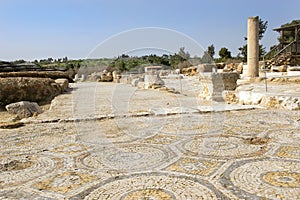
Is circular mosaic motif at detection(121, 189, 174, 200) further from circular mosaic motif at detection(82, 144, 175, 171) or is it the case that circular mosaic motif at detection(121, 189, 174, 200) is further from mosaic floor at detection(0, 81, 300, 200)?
circular mosaic motif at detection(82, 144, 175, 171)

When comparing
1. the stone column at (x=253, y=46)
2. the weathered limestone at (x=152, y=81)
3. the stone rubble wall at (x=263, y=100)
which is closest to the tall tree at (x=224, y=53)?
the stone column at (x=253, y=46)

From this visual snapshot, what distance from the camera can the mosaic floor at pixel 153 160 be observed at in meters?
2.03

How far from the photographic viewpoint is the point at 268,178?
85.6 inches

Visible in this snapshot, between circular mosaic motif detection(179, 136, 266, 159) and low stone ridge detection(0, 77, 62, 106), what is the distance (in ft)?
24.7

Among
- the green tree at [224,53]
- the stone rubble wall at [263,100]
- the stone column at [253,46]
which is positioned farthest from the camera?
the green tree at [224,53]

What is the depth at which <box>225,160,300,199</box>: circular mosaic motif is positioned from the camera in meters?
1.92

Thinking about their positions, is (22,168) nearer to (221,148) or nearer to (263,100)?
(221,148)

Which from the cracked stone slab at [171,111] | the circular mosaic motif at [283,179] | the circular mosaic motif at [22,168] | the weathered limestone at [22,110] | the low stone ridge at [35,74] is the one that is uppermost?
the low stone ridge at [35,74]

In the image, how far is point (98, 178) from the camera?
2297 millimetres

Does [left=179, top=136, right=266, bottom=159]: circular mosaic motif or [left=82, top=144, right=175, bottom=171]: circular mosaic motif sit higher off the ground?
[left=82, top=144, right=175, bottom=171]: circular mosaic motif

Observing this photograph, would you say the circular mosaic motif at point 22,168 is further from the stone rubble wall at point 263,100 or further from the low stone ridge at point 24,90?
the low stone ridge at point 24,90

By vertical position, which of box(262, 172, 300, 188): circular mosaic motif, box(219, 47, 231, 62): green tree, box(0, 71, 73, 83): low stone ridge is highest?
box(219, 47, 231, 62): green tree

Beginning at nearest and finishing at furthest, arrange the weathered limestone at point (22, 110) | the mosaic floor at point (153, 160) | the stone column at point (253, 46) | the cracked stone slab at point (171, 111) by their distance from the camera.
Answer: the mosaic floor at point (153, 160) → the cracked stone slab at point (171, 111) → the weathered limestone at point (22, 110) → the stone column at point (253, 46)

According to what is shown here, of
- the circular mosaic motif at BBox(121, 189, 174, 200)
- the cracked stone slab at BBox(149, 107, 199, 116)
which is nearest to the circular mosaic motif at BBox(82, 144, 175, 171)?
the circular mosaic motif at BBox(121, 189, 174, 200)
